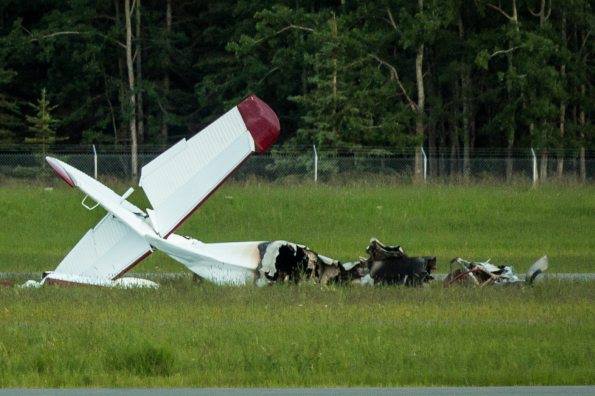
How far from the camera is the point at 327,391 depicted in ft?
37.4

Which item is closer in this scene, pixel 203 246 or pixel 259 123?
pixel 259 123

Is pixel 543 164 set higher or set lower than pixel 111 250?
lower

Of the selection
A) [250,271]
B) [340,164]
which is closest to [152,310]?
[250,271]

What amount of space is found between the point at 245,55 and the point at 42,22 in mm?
10077

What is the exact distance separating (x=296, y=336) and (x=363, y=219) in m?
19.4

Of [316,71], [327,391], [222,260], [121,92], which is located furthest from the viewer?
[121,92]

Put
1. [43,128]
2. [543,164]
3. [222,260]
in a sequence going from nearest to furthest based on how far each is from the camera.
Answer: [222,260], [543,164], [43,128]

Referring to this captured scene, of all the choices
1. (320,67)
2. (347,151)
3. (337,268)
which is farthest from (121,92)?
(337,268)

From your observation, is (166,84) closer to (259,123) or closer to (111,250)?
(111,250)

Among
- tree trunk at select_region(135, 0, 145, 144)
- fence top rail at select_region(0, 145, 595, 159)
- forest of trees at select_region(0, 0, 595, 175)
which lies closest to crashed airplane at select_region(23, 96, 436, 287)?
fence top rail at select_region(0, 145, 595, 159)

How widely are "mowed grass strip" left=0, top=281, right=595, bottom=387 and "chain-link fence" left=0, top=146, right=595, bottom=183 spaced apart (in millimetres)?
21431

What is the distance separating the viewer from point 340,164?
42.2 meters

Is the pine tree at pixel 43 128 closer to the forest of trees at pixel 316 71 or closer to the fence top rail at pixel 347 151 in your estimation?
the forest of trees at pixel 316 71

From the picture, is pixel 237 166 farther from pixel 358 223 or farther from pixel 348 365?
Answer: pixel 358 223
